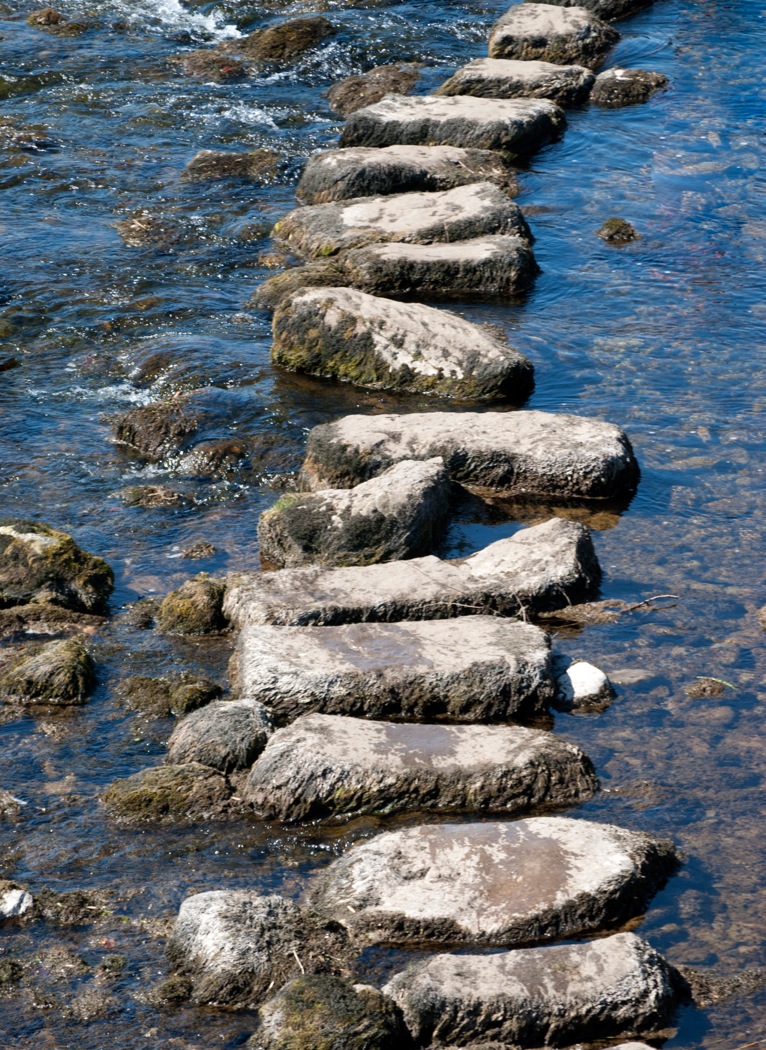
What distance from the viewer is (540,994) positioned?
18.7ft

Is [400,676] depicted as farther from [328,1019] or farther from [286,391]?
[286,391]

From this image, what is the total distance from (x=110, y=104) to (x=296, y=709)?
13.7 meters

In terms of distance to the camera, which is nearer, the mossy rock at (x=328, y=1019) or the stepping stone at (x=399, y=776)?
the mossy rock at (x=328, y=1019)

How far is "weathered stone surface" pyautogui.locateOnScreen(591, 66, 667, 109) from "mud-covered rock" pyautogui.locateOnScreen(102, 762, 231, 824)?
14.4m

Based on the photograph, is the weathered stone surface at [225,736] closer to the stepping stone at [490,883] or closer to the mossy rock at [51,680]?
the mossy rock at [51,680]

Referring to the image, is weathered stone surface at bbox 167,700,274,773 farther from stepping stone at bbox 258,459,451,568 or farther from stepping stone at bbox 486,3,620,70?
stepping stone at bbox 486,3,620,70

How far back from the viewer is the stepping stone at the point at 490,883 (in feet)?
20.6

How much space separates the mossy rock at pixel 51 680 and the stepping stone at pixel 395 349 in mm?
4710

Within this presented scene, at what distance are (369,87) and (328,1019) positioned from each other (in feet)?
52.6

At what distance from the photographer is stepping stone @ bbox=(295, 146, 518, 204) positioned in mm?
15406

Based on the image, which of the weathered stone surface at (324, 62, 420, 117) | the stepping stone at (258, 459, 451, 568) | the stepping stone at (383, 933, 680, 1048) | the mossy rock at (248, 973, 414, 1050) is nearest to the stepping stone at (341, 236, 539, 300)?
the stepping stone at (258, 459, 451, 568)

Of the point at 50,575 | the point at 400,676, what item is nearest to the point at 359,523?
the point at 400,676

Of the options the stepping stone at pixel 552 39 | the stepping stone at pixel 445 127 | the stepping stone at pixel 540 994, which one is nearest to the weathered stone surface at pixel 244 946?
the stepping stone at pixel 540 994

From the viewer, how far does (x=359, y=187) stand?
608 inches
